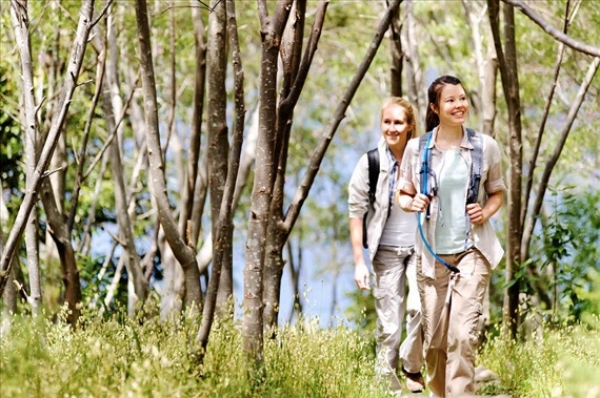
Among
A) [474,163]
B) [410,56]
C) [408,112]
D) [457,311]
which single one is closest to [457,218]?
[474,163]

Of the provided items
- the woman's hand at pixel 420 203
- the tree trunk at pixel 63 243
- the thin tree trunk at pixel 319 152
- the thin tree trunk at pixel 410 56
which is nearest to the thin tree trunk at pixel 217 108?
the thin tree trunk at pixel 319 152

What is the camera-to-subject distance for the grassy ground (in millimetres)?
4301

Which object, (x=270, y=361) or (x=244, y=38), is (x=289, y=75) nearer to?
(x=270, y=361)

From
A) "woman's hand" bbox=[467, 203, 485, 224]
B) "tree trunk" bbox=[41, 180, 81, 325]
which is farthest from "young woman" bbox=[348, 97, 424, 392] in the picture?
"tree trunk" bbox=[41, 180, 81, 325]

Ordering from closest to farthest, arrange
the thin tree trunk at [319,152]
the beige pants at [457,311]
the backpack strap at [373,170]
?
the beige pants at [457,311] < the backpack strap at [373,170] < the thin tree trunk at [319,152]

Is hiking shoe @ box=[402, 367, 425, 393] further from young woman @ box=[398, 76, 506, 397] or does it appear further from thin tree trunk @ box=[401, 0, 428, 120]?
thin tree trunk @ box=[401, 0, 428, 120]

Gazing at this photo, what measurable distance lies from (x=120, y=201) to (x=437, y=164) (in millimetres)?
5807

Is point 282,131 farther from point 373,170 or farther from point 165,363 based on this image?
point 165,363

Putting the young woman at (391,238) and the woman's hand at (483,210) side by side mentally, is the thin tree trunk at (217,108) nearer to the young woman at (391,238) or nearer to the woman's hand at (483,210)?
the young woman at (391,238)

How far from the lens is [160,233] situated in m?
13.6

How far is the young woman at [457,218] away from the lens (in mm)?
6664

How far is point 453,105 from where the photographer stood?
6.67 meters

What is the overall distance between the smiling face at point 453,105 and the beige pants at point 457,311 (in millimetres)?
838

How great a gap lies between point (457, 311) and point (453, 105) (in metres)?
1.32
